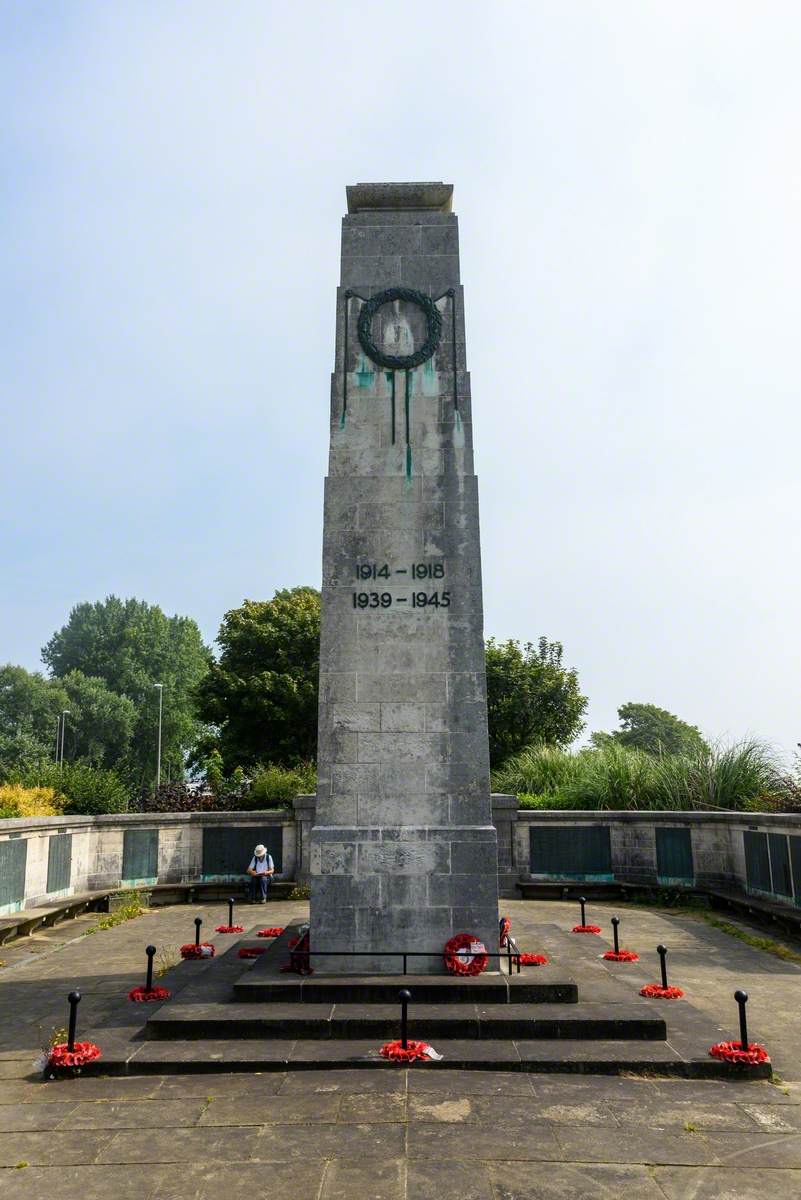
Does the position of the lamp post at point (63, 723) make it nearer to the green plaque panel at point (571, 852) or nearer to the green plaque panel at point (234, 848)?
the green plaque panel at point (234, 848)

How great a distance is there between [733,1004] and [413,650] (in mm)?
7221

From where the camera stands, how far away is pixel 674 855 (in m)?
24.3

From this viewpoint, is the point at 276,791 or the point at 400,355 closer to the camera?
the point at 400,355

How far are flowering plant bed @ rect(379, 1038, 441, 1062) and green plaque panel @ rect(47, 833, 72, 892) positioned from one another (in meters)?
14.7

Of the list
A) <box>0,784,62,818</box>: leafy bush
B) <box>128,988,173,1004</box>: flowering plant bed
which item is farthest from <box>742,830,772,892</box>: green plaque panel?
<box>0,784,62,818</box>: leafy bush

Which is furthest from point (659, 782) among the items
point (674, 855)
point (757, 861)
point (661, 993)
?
point (661, 993)

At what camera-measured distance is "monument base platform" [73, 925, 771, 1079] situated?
9.98 meters

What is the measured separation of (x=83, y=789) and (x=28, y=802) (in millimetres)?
2623

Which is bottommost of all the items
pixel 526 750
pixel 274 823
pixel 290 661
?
pixel 274 823

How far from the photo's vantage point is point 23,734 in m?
73.1

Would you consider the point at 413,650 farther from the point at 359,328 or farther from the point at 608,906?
the point at 608,906

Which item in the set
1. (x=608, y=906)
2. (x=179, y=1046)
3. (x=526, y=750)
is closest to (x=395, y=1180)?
(x=179, y=1046)

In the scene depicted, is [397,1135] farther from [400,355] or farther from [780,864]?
[780,864]

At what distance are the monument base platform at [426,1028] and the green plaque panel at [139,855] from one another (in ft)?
43.3
